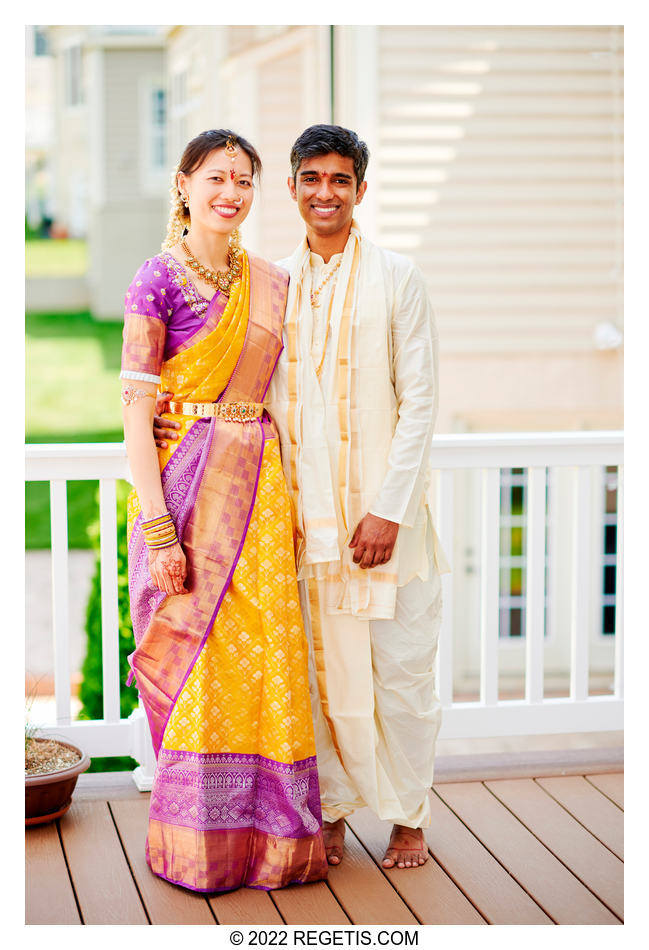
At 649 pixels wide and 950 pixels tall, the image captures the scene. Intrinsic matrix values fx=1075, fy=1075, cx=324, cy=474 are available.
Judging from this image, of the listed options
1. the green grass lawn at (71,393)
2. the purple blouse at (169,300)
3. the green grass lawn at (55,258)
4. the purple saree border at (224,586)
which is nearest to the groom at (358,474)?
the purple saree border at (224,586)

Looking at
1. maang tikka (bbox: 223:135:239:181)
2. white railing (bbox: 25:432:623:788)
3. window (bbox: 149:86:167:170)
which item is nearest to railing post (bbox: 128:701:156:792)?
white railing (bbox: 25:432:623:788)

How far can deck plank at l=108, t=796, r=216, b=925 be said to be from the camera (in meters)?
2.32

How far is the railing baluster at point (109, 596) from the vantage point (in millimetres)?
2992

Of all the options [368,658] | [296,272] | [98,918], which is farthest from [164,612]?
[296,272]

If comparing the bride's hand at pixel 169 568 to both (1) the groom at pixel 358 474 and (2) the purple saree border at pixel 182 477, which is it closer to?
(2) the purple saree border at pixel 182 477

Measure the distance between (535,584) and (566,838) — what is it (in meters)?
0.76

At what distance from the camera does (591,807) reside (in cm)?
292

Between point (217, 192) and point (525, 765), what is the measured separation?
74.3 inches

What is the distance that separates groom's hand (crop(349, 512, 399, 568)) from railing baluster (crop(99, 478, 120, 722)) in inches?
34.0

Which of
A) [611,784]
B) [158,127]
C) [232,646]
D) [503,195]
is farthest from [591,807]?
[158,127]

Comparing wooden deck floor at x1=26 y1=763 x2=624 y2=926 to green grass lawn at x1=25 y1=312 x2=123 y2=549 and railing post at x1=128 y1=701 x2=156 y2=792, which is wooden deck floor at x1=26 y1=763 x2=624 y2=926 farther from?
green grass lawn at x1=25 y1=312 x2=123 y2=549

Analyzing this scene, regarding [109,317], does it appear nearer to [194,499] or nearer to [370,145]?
[370,145]

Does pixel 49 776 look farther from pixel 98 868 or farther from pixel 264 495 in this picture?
pixel 264 495

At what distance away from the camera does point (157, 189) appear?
16.5 meters
